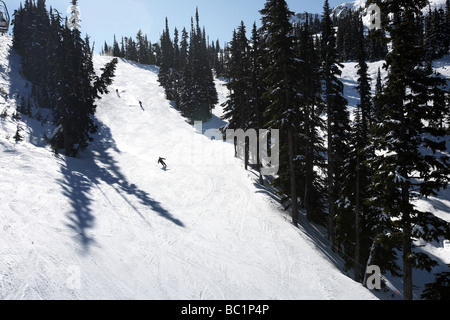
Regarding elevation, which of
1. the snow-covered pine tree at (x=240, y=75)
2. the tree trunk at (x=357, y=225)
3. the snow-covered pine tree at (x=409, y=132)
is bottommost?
the tree trunk at (x=357, y=225)

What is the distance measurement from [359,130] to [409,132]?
671cm

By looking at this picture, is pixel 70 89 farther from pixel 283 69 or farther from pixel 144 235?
pixel 283 69

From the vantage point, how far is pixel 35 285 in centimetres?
904

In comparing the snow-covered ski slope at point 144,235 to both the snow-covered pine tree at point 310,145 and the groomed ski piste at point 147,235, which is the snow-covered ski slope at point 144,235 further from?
the snow-covered pine tree at point 310,145

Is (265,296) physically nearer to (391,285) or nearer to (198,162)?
(391,285)

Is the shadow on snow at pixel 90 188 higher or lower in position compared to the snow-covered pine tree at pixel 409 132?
lower

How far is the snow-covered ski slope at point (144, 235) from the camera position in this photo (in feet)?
33.7

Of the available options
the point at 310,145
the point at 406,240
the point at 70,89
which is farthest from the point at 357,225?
the point at 70,89

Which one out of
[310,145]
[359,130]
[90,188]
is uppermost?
[359,130]

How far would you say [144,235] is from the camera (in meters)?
14.5

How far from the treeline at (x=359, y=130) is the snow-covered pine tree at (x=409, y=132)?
38 mm

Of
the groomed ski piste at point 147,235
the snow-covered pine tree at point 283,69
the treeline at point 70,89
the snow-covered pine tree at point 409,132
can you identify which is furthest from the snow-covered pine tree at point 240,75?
the snow-covered pine tree at point 409,132

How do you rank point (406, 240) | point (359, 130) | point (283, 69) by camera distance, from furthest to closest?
point (283, 69) < point (359, 130) < point (406, 240)

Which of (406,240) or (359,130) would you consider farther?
(359,130)
